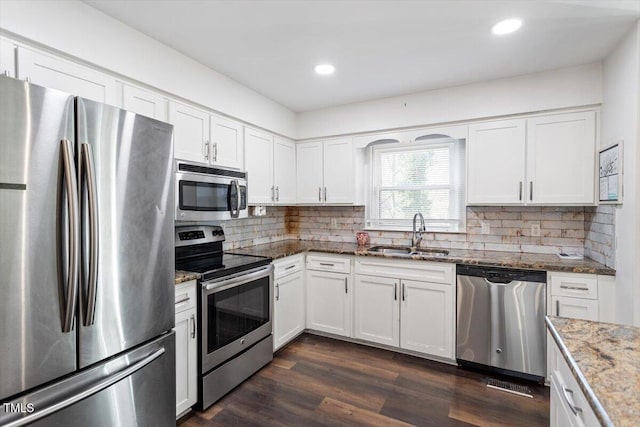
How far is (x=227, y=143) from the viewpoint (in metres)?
2.79

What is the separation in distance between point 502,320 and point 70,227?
2866mm

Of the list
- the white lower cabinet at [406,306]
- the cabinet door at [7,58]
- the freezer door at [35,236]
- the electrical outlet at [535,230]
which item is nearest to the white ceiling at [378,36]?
the cabinet door at [7,58]

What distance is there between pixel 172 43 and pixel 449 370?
3.35 m

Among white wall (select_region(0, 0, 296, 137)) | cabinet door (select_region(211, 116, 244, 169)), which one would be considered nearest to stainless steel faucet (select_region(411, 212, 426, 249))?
cabinet door (select_region(211, 116, 244, 169))

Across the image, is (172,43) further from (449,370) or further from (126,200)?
(449,370)

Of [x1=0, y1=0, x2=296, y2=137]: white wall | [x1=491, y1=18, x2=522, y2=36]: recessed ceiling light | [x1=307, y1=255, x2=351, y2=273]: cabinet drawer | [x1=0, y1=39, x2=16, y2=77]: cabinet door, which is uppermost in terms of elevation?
[x1=491, y1=18, x2=522, y2=36]: recessed ceiling light

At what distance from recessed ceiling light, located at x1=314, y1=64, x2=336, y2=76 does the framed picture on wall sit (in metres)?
2.11

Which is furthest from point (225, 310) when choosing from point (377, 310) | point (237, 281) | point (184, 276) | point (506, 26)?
point (506, 26)

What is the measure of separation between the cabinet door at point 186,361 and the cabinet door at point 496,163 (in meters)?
2.59

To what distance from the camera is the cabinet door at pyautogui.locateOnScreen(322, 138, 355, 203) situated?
11.6ft

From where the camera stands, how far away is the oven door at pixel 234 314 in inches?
84.3

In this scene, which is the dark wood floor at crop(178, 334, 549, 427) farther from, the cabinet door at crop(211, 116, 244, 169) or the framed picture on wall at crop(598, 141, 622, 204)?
the cabinet door at crop(211, 116, 244, 169)

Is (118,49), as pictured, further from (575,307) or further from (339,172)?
(575,307)

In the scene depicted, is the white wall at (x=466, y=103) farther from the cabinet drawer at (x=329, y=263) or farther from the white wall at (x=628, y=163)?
the cabinet drawer at (x=329, y=263)
